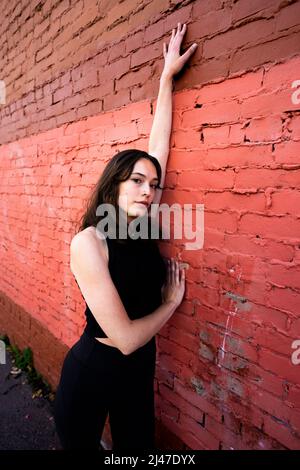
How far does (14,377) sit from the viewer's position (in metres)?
3.62

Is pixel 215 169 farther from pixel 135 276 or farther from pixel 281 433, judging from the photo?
pixel 281 433

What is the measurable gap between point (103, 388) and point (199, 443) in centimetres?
71

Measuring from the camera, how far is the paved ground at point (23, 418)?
105 inches

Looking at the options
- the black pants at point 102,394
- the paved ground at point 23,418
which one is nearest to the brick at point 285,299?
the black pants at point 102,394

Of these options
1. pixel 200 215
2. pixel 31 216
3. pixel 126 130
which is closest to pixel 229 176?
pixel 200 215

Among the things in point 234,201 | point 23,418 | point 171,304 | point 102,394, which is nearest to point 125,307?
point 171,304

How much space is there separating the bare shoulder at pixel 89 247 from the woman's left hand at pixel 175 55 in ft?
3.19

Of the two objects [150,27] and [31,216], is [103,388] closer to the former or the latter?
[150,27]

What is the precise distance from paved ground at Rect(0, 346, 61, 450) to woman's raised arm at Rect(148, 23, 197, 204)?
2.46 metres

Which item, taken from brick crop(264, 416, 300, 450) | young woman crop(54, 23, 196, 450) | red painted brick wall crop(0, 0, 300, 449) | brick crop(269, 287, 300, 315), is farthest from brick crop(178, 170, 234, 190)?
brick crop(264, 416, 300, 450)

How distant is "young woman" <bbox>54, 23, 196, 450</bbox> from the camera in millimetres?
1588

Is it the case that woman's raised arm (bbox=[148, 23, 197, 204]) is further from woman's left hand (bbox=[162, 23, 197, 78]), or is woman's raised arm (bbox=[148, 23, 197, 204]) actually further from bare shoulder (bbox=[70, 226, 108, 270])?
bare shoulder (bbox=[70, 226, 108, 270])

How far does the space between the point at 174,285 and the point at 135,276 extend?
309mm

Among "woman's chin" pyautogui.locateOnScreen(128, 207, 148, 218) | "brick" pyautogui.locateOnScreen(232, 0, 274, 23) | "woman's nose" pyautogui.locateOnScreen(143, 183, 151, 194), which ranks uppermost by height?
"brick" pyautogui.locateOnScreen(232, 0, 274, 23)
